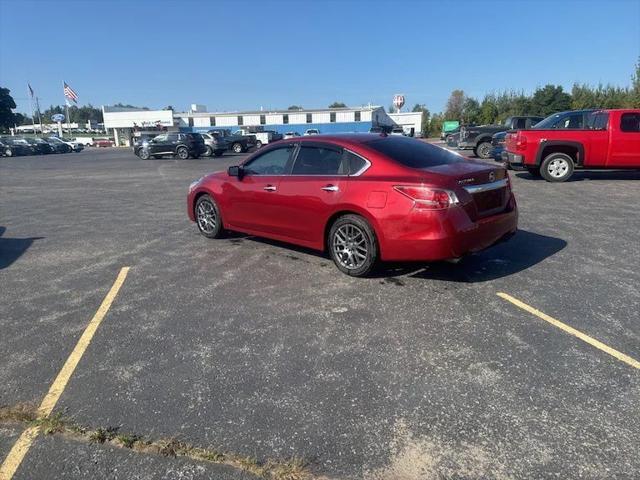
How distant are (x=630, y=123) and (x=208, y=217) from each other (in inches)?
421

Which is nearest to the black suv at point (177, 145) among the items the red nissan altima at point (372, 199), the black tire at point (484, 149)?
the black tire at point (484, 149)

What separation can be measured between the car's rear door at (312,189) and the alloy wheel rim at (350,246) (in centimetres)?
24

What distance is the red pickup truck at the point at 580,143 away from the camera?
11844mm

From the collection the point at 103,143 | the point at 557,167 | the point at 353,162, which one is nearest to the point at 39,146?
the point at 103,143

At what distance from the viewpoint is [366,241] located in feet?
16.9

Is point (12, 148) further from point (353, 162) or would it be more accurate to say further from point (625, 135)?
point (353, 162)

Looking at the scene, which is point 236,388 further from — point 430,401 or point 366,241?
point 366,241

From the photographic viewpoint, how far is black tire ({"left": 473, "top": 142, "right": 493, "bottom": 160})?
800 inches

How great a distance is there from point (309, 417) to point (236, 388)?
611 mm

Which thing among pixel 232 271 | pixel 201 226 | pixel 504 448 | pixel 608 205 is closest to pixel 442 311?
pixel 504 448

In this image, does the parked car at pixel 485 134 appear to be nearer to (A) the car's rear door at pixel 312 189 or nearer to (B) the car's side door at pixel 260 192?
(B) the car's side door at pixel 260 192

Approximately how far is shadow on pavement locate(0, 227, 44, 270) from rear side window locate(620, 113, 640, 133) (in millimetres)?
13042

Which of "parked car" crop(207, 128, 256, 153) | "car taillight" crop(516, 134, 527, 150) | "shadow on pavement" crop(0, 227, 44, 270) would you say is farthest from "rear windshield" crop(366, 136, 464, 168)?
"parked car" crop(207, 128, 256, 153)

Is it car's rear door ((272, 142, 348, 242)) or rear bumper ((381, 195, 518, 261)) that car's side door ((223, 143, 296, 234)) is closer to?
car's rear door ((272, 142, 348, 242))
